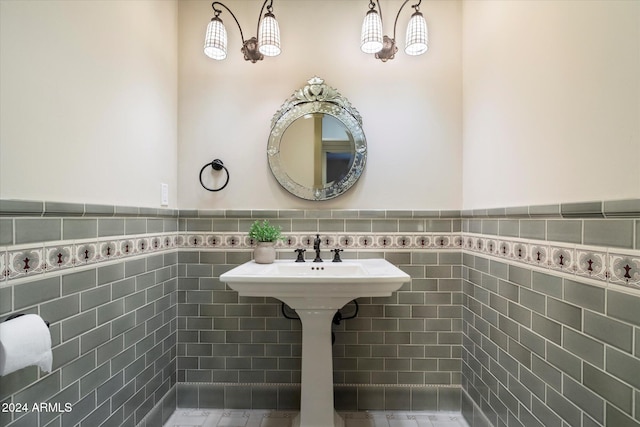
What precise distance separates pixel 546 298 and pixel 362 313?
36.8 inches

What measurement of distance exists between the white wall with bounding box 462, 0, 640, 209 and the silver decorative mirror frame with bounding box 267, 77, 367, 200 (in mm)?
643

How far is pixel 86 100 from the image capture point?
1.11m

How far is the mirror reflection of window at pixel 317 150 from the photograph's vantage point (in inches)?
68.9

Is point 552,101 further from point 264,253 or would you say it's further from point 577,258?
point 264,253

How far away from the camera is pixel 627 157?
795 mm

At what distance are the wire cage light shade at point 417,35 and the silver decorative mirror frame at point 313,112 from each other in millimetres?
443

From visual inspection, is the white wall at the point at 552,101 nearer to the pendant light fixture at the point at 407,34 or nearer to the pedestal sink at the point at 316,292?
the pendant light fixture at the point at 407,34

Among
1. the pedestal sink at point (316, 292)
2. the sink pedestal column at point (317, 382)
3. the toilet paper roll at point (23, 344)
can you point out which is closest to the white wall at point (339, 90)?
the pedestal sink at point (316, 292)

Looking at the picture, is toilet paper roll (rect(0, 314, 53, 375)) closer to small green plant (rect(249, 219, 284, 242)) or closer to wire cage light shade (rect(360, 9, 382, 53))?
small green plant (rect(249, 219, 284, 242))

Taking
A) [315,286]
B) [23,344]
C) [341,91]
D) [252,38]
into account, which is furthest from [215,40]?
[23,344]

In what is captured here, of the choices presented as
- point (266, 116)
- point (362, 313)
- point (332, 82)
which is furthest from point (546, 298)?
point (266, 116)

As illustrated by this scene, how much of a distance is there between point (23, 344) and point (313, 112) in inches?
60.8

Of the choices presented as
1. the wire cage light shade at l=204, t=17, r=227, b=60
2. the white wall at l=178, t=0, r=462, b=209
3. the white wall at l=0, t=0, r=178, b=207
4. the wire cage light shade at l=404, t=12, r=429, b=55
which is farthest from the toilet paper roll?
the wire cage light shade at l=404, t=12, r=429, b=55

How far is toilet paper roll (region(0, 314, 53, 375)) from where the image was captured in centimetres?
73
